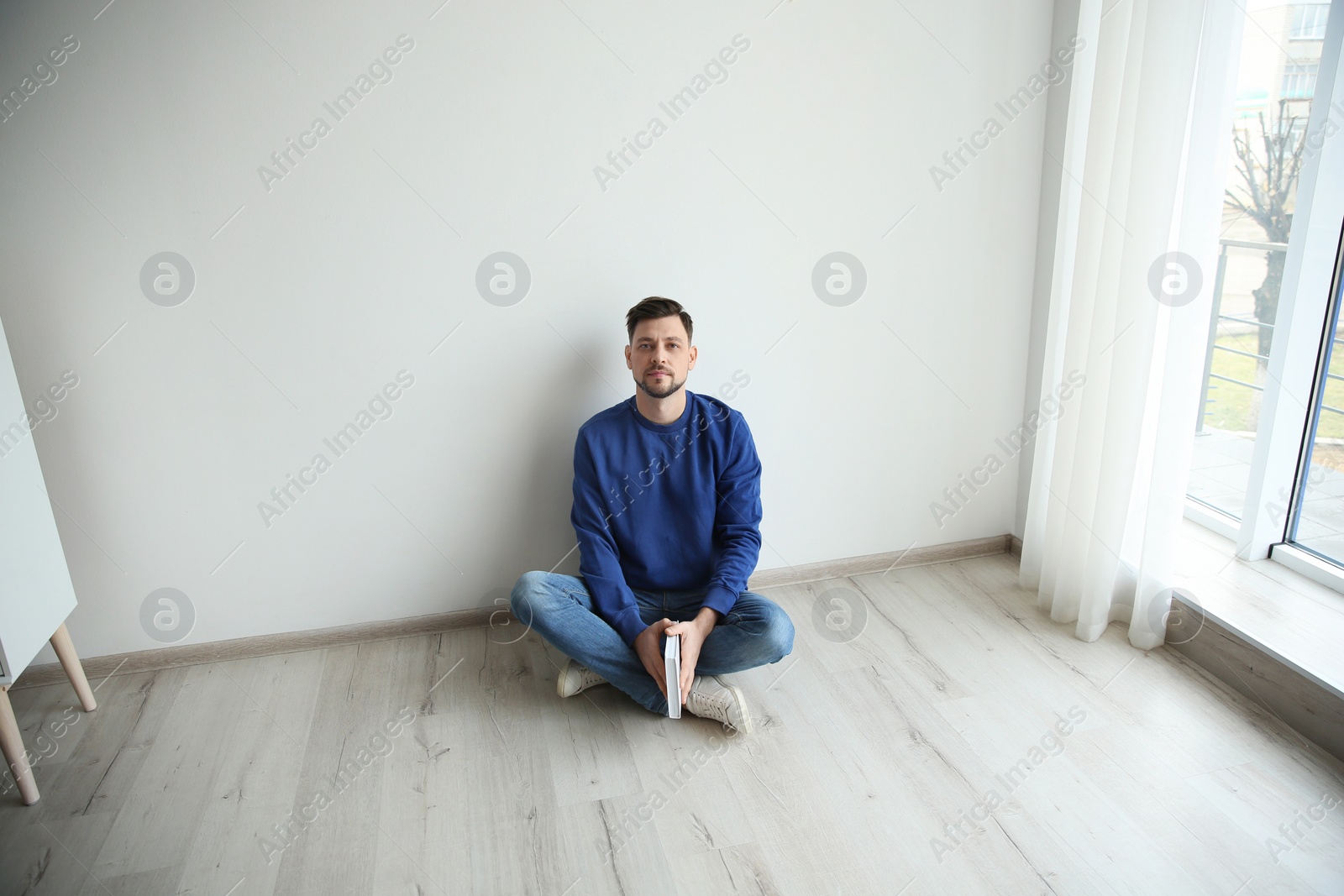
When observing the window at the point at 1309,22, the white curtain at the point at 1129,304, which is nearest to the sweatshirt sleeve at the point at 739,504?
the white curtain at the point at 1129,304

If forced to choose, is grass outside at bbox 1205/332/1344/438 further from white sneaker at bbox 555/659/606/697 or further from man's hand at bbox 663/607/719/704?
white sneaker at bbox 555/659/606/697

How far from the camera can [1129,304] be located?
7.02 feet

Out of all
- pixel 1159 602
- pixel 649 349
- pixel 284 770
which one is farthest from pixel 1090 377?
pixel 284 770

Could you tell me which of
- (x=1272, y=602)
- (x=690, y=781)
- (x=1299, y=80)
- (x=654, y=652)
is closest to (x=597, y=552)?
(x=654, y=652)

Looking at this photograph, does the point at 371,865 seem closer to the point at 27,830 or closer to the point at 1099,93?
the point at 27,830

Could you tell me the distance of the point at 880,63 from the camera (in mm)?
2309

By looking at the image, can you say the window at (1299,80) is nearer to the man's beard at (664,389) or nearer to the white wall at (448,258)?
the white wall at (448,258)

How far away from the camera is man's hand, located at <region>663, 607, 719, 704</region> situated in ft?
6.62

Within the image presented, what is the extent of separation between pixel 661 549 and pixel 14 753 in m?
1.52

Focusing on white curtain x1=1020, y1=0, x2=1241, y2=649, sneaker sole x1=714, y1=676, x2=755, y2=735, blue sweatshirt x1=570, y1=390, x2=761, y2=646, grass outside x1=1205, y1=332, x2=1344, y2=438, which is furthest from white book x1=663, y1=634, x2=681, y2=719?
grass outside x1=1205, y1=332, x2=1344, y2=438

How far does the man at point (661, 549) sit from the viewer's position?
2090mm

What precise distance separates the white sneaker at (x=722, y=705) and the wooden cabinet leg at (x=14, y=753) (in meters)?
1.46

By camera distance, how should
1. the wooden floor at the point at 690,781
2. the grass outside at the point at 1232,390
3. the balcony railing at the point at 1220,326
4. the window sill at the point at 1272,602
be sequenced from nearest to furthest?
1. the wooden floor at the point at 690,781
2. the window sill at the point at 1272,602
3. the balcony railing at the point at 1220,326
4. the grass outside at the point at 1232,390

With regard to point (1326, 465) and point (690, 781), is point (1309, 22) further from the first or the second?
point (690, 781)
